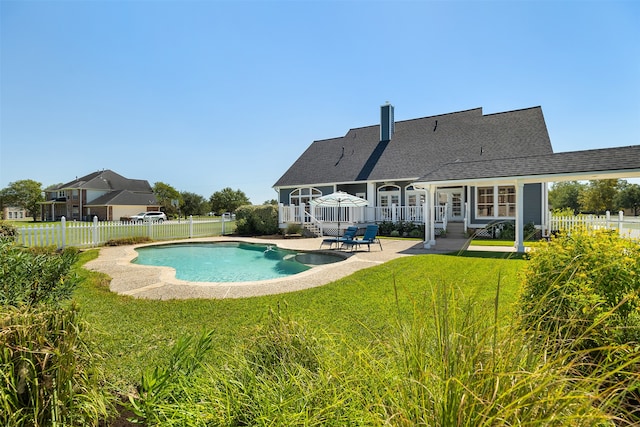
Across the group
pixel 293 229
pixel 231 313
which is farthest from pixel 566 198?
pixel 231 313

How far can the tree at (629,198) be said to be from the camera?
50.8 metres

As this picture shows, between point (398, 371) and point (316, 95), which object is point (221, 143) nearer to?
point (316, 95)

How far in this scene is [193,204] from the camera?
57.7 metres

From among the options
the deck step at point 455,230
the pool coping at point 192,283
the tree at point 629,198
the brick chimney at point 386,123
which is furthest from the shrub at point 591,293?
the tree at point 629,198

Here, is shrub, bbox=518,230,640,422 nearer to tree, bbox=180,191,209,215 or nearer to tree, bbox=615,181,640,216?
tree, bbox=180,191,209,215

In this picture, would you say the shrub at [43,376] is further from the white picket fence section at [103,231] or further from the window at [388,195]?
the window at [388,195]

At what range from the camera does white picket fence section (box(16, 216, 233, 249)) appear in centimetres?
1204

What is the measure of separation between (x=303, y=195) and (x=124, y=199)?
39853 millimetres

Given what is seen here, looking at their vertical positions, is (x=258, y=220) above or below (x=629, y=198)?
below

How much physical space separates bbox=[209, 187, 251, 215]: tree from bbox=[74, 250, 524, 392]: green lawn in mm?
46180

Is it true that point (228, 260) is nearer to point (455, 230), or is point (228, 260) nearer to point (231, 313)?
point (231, 313)

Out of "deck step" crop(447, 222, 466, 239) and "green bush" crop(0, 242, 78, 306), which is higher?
"green bush" crop(0, 242, 78, 306)

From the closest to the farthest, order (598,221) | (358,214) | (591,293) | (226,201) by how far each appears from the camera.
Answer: (591,293) < (598,221) < (358,214) < (226,201)

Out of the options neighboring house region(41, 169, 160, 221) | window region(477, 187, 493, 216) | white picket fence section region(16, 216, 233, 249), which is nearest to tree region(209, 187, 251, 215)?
neighboring house region(41, 169, 160, 221)
